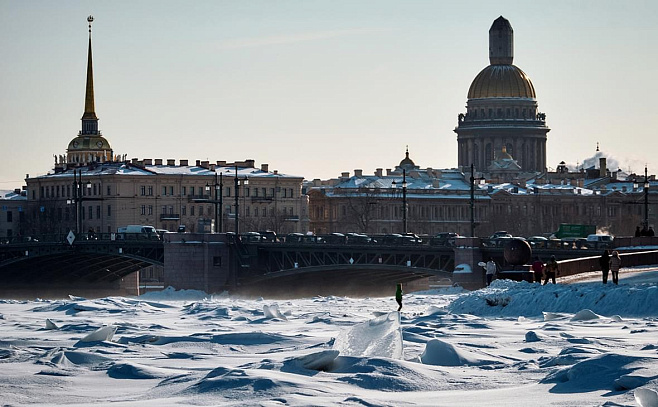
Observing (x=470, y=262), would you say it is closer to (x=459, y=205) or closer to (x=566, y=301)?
(x=566, y=301)

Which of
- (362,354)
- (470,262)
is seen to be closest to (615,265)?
(362,354)

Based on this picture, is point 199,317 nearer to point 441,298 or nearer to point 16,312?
point 16,312

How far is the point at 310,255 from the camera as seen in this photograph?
8006 centimetres

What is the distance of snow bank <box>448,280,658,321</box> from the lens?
43.7 meters

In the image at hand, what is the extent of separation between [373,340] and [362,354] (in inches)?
24.5

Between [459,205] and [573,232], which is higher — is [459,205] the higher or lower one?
the higher one

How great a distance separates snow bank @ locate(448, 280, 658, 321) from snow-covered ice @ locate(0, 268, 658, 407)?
0.04 m

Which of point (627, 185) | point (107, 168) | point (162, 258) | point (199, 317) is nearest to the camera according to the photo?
point (199, 317)

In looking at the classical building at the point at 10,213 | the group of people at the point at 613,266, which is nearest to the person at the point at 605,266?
the group of people at the point at 613,266

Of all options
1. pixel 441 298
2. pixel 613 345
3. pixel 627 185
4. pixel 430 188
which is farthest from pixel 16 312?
pixel 627 185

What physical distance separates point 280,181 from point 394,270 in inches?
2586

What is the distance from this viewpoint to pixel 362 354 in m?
31.9

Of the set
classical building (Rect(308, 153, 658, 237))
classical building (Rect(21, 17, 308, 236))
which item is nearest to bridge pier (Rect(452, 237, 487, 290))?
classical building (Rect(21, 17, 308, 236))

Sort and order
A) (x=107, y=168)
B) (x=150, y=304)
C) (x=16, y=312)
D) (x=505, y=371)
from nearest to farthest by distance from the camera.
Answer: (x=505, y=371), (x=16, y=312), (x=150, y=304), (x=107, y=168)
